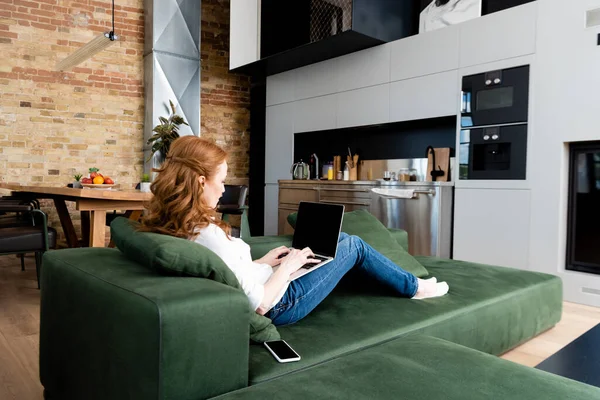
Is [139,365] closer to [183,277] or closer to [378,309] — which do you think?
[183,277]

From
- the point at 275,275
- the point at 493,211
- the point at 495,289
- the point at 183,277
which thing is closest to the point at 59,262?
the point at 183,277

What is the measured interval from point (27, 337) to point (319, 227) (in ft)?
5.61

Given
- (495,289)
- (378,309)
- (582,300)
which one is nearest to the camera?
(378,309)

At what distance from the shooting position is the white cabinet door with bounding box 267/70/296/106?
244 inches

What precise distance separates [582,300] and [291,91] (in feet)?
13.4

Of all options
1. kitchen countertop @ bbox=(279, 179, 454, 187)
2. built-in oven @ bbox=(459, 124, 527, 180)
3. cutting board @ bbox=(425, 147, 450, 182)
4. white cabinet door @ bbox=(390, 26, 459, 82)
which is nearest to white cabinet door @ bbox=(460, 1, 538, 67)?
white cabinet door @ bbox=(390, 26, 459, 82)

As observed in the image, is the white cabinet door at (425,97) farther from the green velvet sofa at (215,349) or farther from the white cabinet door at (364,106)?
the green velvet sofa at (215,349)

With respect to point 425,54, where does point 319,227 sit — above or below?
below

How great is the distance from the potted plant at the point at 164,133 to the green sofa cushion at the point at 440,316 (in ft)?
12.7

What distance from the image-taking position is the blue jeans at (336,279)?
1762 millimetres

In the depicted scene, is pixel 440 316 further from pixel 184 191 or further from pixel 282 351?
pixel 184 191

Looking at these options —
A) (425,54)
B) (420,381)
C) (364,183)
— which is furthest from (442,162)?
Result: (420,381)

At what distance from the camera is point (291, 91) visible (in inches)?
245

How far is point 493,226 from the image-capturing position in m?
4.10
